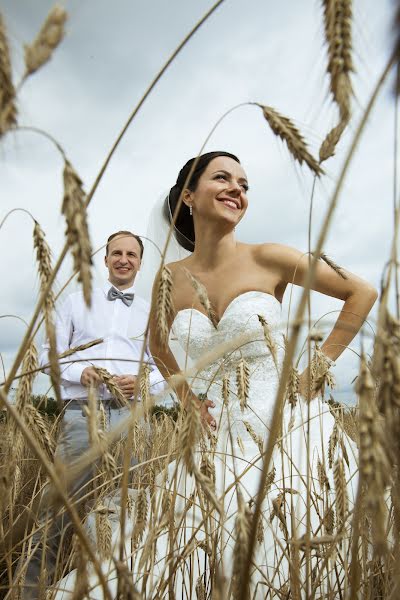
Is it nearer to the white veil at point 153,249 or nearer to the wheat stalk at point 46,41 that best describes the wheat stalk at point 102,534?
the wheat stalk at point 46,41

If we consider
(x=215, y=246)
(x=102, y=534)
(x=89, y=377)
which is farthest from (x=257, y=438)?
(x=215, y=246)

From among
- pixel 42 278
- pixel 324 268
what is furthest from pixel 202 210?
pixel 42 278

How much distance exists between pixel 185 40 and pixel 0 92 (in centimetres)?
32

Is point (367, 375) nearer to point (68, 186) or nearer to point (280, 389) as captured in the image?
point (280, 389)

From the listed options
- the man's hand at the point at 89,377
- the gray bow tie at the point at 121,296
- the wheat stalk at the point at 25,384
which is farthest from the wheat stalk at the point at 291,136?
the gray bow tie at the point at 121,296

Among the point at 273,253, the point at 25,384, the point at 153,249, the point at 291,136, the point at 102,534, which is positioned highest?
the point at 153,249

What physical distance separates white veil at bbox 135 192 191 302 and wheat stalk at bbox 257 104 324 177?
4155 millimetres

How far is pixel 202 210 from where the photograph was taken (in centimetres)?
Answer: 367

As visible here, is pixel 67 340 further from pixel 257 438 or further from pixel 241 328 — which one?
pixel 257 438

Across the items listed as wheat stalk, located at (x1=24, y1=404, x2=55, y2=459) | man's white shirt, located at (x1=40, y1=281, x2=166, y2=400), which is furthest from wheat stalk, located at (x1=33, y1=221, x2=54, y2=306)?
man's white shirt, located at (x1=40, y1=281, x2=166, y2=400)

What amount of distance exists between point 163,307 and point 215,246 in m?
2.71

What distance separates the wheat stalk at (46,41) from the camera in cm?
67

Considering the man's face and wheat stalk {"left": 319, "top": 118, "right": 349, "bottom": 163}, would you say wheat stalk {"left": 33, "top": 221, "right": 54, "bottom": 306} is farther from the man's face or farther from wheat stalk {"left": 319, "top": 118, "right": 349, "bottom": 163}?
the man's face

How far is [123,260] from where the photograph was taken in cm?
460
